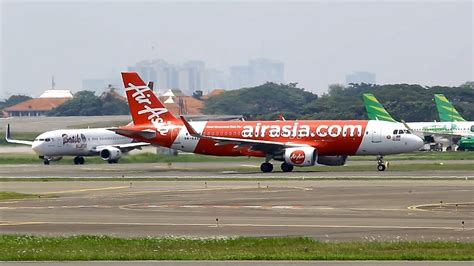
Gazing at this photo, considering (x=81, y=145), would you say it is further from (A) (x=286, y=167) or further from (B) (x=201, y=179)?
(B) (x=201, y=179)

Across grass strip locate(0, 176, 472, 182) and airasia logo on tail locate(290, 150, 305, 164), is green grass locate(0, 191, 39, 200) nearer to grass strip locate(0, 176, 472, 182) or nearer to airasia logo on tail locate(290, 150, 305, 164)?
grass strip locate(0, 176, 472, 182)

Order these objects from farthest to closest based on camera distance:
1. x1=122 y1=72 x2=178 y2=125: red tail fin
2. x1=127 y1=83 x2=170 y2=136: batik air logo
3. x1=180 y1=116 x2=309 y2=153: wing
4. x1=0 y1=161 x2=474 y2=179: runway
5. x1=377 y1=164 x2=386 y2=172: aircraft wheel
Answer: x1=122 y1=72 x2=178 y2=125: red tail fin < x1=127 y1=83 x2=170 y2=136: batik air logo < x1=180 y1=116 x2=309 y2=153: wing < x1=377 y1=164 x2=386 y2=172: aircraft wheel < x1=0 y1=161 x2=474 y2=179: runway

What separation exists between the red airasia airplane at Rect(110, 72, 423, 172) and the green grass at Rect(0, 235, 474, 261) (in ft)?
124

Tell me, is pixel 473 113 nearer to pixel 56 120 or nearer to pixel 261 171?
pixel 56 120

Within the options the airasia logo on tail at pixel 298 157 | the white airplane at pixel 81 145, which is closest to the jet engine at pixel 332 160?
the airasia logo on tail at pixel 298 157

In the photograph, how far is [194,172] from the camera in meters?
68.6

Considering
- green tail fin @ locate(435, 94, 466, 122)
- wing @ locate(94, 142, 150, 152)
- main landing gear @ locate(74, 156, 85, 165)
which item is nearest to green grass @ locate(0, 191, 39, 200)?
wing @ locate(94, 142, 150, 152)

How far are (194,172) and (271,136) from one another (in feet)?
17.3

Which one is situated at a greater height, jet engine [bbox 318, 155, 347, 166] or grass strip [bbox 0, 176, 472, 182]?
jet engine [bbox 318, 155, 347, 166]

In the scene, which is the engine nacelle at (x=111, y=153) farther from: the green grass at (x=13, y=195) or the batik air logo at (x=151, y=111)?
the green grass at (x=13, y=195)

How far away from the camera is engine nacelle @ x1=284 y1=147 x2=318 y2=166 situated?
218 ft

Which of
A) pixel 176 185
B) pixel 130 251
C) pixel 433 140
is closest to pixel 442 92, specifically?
pixel 433 140

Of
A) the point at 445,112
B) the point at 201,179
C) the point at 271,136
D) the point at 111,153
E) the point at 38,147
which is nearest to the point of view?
the point at 201,179

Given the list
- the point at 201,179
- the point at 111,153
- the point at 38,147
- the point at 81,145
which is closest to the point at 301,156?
the point at 201,179
